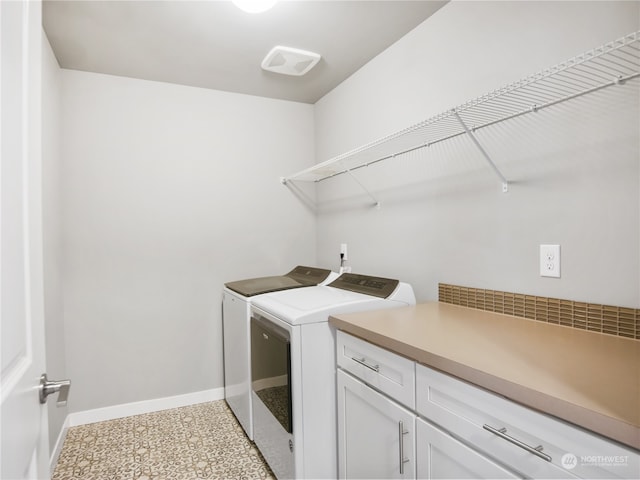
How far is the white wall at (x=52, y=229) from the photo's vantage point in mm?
2029

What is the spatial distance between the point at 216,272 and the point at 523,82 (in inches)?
92.7

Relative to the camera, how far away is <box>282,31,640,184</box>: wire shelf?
105 cm

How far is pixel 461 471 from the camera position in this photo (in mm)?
1046

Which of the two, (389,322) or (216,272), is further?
(216,272)

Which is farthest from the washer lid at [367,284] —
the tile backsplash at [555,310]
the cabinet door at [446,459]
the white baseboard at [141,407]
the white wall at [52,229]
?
the white wall at [52,229]

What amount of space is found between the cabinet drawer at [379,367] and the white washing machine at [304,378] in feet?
0.38

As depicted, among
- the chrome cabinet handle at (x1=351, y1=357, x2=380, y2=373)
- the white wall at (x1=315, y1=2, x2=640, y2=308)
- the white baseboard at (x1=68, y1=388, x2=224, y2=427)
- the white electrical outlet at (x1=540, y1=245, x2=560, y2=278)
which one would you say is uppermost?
the white wall at (x1=315, y1=2, x2=640, y2=308)

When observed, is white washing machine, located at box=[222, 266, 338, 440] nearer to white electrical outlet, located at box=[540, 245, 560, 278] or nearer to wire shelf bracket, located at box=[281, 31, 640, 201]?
wire shelf bracket, located at box=[281, 31, 640, 201]

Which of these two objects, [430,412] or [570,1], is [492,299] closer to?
[430,412]

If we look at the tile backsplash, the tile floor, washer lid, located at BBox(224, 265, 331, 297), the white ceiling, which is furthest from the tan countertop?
the white ceiling

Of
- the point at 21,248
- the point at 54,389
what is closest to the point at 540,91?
the point at 21,248

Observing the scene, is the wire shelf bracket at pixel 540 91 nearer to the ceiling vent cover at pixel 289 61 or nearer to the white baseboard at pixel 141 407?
the ceiling vent cover at pixel 289 61

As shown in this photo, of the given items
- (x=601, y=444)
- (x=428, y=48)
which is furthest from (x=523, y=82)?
(x=428, y=48)

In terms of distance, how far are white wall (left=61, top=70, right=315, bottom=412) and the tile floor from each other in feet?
0.72
